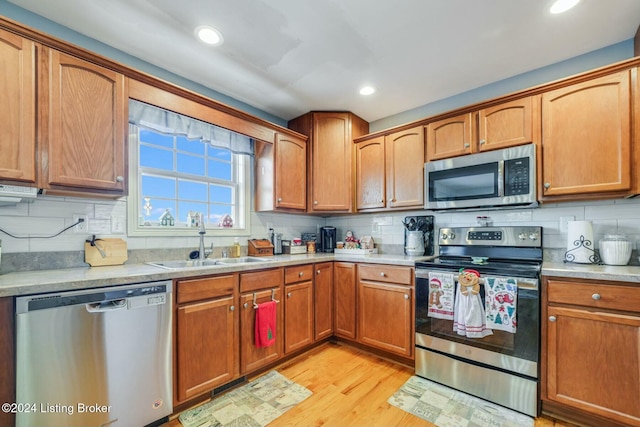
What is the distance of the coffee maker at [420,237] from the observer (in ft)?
9.16

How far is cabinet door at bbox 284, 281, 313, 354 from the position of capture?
2416mm

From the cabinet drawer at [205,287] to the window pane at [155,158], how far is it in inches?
46.0

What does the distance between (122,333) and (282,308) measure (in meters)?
1.15

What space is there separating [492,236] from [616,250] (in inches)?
29.1

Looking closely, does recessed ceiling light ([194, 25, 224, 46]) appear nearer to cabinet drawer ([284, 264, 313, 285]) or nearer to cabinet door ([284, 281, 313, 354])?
cabinet drawer ([284, 264, 313, 285])

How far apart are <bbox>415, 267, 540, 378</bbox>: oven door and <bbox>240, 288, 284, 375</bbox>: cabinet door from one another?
1184 millimetres

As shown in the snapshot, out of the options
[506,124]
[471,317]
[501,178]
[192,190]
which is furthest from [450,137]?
[192,190]

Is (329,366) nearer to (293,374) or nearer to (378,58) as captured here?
(293,374)

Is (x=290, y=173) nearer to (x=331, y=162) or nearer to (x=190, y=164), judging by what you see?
(x=331, y=162)

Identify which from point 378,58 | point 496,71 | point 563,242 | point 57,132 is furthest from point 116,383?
point 496,71

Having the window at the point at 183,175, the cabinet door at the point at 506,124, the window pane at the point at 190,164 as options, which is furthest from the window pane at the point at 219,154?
the cabinet door at the point at 506,124

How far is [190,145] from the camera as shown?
2.65 meters

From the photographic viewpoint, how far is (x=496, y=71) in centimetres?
235

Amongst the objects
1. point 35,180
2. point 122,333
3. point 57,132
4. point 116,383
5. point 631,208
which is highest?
point 57,132
